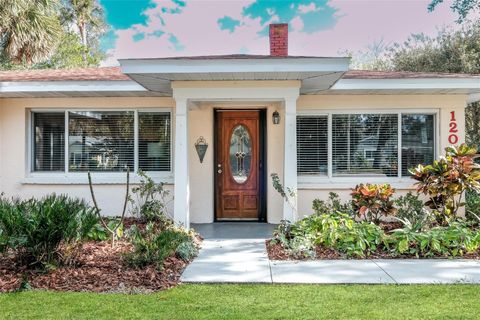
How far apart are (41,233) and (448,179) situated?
21.7 feet

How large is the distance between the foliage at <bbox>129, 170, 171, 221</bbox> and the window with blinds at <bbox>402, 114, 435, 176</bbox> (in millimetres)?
5320

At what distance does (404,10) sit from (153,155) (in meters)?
19.9

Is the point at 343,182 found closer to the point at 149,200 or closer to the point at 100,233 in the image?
→ the point at 149,200

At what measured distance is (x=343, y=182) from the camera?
28.6 ft

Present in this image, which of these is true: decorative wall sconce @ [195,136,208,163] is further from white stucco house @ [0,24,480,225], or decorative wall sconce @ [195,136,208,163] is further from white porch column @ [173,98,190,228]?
white porch column @ [173,98,190,228]

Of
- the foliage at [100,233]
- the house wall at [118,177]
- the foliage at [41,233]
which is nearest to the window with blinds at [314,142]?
the house wall at [118,177]

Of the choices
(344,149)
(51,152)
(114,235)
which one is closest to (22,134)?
(51,152)

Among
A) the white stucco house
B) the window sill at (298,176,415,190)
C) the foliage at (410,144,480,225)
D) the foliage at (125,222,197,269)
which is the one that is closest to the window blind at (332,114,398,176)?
the white stucco house

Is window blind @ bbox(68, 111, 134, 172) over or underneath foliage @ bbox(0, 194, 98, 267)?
over

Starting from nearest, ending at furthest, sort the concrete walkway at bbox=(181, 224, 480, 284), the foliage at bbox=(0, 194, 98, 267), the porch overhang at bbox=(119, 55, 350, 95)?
the concrete walkway at bbox=(181, 224, 480, 284) → the foliage at bbox=(0, 194, 98, 267) → the porch overhang at bbox=(119, 55, 350, 95)

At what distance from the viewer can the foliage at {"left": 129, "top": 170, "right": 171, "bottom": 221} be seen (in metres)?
8.07

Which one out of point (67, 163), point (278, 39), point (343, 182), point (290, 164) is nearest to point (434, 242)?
point (290, 164)

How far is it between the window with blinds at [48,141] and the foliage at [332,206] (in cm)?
575

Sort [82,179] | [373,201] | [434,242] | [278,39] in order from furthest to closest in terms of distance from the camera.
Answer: [278,39] → [82,179] → [373,201] → [434,242]
